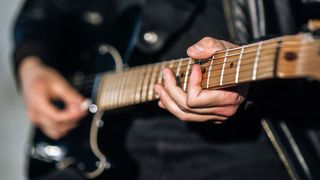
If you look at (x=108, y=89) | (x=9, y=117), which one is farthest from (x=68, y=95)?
(x=9, y=117)

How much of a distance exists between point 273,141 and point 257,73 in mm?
195

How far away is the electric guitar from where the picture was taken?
782 mm

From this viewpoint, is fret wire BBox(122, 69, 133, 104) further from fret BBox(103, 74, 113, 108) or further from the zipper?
the zipper

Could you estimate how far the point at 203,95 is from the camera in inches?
36.2

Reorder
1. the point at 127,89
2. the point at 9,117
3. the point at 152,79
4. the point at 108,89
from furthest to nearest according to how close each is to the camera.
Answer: the point at 9,117 < the point at 108,89 < the point at 127,89 < the point at 152,79

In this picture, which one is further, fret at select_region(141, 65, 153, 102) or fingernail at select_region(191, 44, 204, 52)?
fret at select_region(141, 65, 153, 102)

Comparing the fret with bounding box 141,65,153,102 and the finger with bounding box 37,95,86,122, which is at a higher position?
the fret with bounding box 141,65,153,102

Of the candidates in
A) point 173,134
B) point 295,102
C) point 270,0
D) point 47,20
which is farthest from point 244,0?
point 47,20

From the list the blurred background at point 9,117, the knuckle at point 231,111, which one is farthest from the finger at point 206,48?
the blurred background at point 9,117

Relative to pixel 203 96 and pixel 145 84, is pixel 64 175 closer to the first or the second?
pixel 145 84

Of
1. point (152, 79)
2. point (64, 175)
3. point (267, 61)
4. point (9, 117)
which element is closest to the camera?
point (267, 61)

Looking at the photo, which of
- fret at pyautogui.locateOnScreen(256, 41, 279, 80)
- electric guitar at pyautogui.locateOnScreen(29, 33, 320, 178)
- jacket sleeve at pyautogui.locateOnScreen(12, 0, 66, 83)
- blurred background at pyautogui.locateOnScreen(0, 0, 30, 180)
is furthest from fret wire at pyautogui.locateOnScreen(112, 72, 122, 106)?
blurred background at pyautogui.locateOnScreen(0, 0, 30, 180)

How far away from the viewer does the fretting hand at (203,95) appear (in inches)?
36.3

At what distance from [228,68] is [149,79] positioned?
0.87 ft
